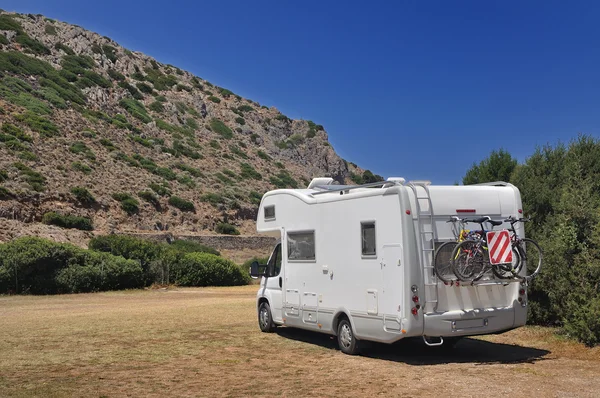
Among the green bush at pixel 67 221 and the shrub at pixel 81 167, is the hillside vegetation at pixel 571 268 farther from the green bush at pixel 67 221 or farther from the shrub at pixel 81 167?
the shrub at pixel 81 167

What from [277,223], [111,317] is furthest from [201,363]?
[111,317]

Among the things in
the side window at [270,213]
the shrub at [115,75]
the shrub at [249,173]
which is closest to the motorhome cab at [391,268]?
the side window at [270,213]

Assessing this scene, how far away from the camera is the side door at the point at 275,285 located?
1329 centimetres

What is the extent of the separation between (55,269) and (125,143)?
3631 centimetres

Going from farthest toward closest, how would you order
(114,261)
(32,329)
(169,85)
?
(169,85), (114,261), (32,329)

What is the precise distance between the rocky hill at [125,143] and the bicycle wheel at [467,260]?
33361 mm

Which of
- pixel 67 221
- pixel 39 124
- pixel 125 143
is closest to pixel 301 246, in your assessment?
pixel 67 221

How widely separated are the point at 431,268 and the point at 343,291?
1.85 metres

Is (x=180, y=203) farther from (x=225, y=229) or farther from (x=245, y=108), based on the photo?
(x=245, y=108)

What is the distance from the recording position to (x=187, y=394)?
27.2 feet

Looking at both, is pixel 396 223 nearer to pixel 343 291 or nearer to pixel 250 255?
pixel 343 291

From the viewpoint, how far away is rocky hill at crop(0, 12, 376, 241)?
47.2 m

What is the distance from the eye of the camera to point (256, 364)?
10523 mm

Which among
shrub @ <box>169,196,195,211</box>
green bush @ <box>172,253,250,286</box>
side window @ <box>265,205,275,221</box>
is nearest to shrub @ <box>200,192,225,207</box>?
shrub @ <box>169,196,195,211</box>
